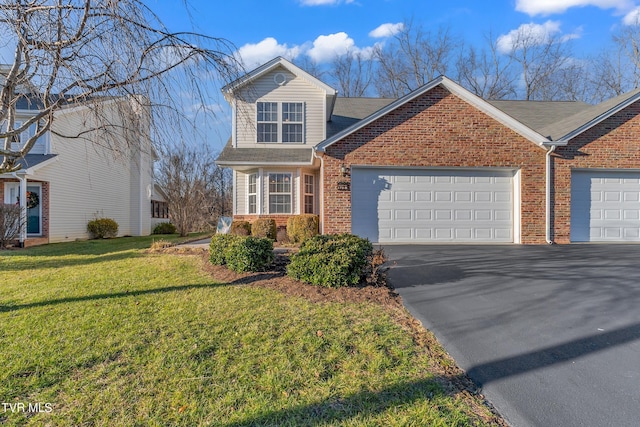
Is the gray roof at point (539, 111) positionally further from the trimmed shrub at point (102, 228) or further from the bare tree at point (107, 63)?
the trimmed shrub at point (102, 228)

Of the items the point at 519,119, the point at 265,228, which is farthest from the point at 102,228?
the point at 519,119

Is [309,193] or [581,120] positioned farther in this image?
[309,193]

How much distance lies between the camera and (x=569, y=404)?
239 centimetres

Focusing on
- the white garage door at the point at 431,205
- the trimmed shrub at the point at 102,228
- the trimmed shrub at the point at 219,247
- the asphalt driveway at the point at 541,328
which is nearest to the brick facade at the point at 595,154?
the white garage door at the point at 431,205

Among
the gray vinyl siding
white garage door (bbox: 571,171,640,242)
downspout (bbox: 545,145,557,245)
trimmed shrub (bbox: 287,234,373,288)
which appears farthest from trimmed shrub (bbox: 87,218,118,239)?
white garage door (bbox: 571,171,640,242)

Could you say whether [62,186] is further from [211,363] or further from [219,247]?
[211,363]

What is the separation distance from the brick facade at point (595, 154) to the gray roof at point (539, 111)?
1985 mm

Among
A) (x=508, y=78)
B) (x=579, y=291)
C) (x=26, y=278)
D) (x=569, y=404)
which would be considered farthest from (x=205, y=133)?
(x=508, y=78)

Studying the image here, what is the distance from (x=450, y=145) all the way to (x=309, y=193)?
5.29 meters

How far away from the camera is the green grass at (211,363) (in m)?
2.32

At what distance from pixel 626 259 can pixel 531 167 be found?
11.8 ft

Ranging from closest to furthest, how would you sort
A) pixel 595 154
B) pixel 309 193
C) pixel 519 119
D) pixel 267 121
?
pixel 595 154 < pixel 267 121 < pixel 309 193 < pixel 519 119

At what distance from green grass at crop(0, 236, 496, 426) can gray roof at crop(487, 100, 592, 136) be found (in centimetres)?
1227

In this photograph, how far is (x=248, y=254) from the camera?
20.8ft
